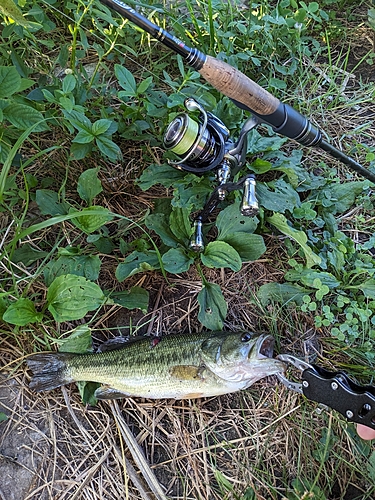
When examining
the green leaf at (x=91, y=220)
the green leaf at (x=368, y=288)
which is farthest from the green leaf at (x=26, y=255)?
the green leaf at (x=368, y=288)

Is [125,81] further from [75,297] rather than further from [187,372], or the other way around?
[187,372]

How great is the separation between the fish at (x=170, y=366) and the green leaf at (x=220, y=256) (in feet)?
1.31

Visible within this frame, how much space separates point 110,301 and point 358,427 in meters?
1.62

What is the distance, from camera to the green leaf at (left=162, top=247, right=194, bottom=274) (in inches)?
Result: 105

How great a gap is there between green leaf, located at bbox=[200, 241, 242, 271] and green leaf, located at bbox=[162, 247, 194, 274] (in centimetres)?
11

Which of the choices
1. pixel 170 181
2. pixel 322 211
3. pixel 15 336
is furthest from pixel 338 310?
pixel 15 336

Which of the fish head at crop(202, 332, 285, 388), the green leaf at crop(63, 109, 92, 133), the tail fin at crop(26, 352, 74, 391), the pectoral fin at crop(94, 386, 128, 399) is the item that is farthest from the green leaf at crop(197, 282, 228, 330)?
the green leaf at crop(63, 109, 92, 133)

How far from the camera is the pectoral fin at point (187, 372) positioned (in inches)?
101

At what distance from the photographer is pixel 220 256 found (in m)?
2.64

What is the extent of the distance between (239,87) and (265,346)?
1413 mm

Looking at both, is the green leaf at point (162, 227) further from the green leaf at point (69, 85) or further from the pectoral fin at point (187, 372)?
the green leaf at point (69, 85)

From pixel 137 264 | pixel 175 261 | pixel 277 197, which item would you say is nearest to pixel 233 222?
pixel 277 197

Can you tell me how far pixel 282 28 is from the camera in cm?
326

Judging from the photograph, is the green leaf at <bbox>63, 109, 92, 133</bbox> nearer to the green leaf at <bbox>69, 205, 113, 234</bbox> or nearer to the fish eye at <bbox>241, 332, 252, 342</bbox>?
the green leaf at <bbox>69, 205, 113, 234</bbox>
